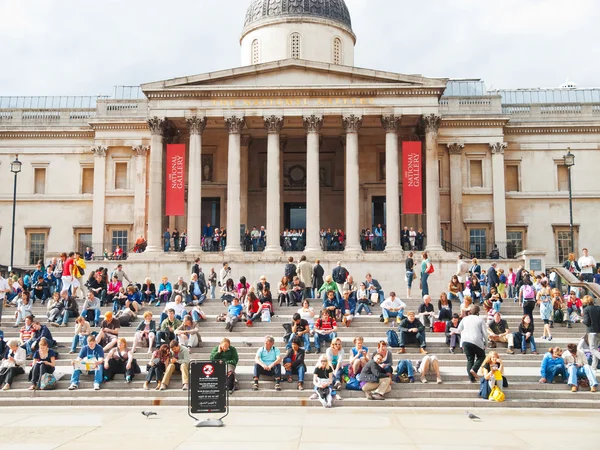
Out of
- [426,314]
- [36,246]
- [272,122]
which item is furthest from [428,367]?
[36,246]

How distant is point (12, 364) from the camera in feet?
53.4

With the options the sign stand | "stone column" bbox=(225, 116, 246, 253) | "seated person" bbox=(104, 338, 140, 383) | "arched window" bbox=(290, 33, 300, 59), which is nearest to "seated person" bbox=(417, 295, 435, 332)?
"seated person" bbox=(104, 338, 140, 383)

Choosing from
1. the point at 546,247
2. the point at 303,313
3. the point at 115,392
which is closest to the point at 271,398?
the point at 115,392

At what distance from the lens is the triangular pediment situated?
3300 cm

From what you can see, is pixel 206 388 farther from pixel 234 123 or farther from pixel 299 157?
pixel 299 157

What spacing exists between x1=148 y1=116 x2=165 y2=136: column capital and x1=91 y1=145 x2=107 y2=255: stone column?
23.9ft

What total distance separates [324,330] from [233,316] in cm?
368

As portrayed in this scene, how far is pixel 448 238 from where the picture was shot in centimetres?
3819

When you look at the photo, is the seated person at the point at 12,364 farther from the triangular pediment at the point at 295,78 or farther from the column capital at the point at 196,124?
the triangular pediment at the point at 295,78

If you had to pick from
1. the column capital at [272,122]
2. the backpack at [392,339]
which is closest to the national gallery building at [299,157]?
the column capital at [272,122]

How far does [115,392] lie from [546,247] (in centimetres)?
3010

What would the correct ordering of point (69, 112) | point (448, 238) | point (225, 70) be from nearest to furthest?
point (225, 70)
point (448, 238)
point (69, 112)

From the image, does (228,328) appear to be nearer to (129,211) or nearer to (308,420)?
(308,420)

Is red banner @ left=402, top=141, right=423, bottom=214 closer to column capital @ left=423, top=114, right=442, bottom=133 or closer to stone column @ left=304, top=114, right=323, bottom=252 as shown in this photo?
column capital @ left=423, top=114, right=442, bottom=133
